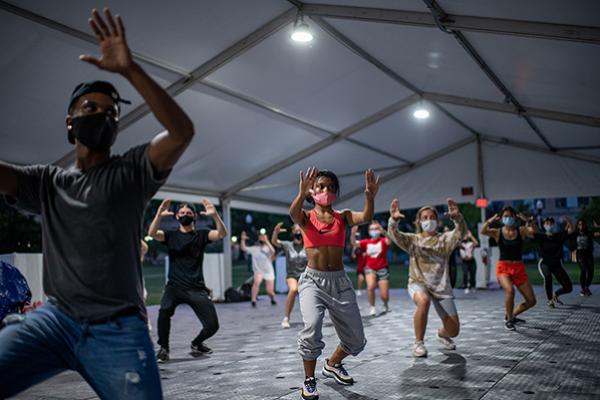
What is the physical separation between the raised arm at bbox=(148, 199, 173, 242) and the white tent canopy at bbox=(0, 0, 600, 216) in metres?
3.47

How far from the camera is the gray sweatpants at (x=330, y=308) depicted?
16.9 feet

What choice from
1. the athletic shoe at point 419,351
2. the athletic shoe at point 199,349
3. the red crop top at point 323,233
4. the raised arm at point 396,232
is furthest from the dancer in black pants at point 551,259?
the red crop top at point 323,233

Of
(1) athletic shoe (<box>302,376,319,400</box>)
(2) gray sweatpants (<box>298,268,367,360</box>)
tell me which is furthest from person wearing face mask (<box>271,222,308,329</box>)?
(1) athletic shoe (<box>302,376,319,400</box>)

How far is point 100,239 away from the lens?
2.34m

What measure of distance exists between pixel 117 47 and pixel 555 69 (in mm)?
10291

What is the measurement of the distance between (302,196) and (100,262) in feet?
9.51

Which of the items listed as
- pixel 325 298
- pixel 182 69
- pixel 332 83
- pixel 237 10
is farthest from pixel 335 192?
pixel 332 83

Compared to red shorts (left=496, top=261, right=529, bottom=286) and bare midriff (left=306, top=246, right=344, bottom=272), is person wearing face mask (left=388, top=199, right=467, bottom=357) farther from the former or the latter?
red shorts (left=496, top=261, right=529, bottom=286)

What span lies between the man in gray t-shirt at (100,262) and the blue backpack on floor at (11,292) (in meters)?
1.29

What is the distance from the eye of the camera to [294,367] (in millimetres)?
6590

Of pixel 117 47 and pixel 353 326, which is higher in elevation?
pixel 117 47

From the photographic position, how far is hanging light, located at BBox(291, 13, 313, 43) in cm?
1033

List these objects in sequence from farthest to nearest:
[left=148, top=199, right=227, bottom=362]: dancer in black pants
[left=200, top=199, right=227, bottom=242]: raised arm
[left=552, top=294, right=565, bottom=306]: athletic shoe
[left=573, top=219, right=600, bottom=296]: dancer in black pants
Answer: [left=573, top=219, right=600, bottom=296]: dancer in black pants
[left=552, top=294, right=565, bottom=306]: athletic shoe
[left=148, top=199, right=227, bottom=362]: dancer in black pants
[left=200, top=199, right=227, bottom=242]: raised arm

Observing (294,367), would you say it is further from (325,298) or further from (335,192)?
(335,192)
